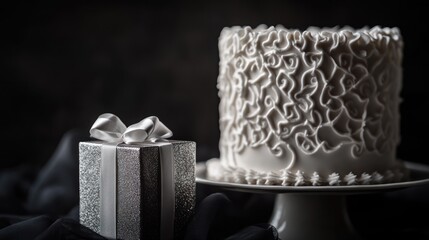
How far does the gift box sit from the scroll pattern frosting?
0.90ft

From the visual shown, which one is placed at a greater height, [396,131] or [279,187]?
[396,131]

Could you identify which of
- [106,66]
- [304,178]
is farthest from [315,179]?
[106,66]

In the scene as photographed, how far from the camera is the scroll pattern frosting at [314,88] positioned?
1.62 meters

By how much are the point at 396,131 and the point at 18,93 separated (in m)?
1.42

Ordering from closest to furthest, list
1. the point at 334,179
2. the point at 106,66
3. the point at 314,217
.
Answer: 1. the point at 334,179
2. the point at 314,217
3. the point at 106,66

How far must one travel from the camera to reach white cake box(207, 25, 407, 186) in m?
1.62

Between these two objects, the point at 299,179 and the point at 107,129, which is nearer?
the point at 107,129

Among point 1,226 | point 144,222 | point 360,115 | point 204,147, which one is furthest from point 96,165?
point 204,147

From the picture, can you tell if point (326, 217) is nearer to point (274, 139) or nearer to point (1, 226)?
point (274, 139)

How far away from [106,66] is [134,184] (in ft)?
3.89

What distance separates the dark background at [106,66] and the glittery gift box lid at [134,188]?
3.29ft

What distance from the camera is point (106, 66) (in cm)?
248

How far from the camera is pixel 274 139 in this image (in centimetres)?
167

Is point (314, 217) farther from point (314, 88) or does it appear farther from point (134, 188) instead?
point (134, 188)
